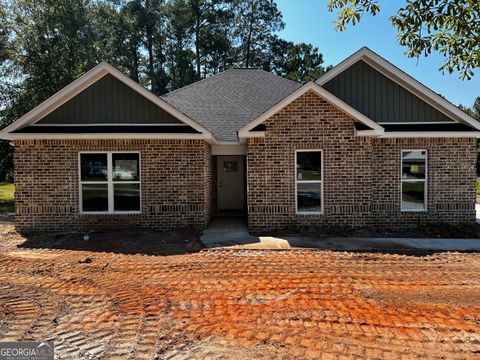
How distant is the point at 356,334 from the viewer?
183 inches

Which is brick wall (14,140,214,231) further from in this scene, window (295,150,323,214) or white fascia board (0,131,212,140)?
window (295,150,323,214)

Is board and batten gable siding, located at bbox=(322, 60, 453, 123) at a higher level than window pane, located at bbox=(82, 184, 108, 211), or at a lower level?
higher

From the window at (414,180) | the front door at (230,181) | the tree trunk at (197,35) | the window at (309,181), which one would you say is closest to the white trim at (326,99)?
the window at (309,181)

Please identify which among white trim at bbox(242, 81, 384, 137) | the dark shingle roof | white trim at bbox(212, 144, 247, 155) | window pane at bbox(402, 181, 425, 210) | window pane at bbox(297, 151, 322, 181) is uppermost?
the dark shingle roof

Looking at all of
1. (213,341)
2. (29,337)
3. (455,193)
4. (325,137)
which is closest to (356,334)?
(213,341)

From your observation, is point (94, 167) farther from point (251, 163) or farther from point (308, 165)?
point (308, 165)

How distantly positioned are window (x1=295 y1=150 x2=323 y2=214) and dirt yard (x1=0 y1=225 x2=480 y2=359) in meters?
2.64

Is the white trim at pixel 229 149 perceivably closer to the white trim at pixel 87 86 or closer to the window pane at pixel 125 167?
the white trim at pixel 87 86

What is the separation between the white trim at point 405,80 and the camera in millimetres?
11914

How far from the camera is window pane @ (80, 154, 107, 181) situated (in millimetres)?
11383

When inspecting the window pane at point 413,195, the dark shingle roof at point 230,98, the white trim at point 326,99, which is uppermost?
the dark shingle roof at point 230,98

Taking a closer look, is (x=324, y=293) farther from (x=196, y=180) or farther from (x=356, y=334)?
(x=196, y=180)

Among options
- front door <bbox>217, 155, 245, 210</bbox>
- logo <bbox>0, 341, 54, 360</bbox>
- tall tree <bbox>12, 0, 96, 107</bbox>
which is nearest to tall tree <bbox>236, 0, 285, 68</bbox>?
tall tree <bbox>12, 0, 96, 107</bbox>

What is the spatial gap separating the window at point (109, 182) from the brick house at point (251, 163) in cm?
3
